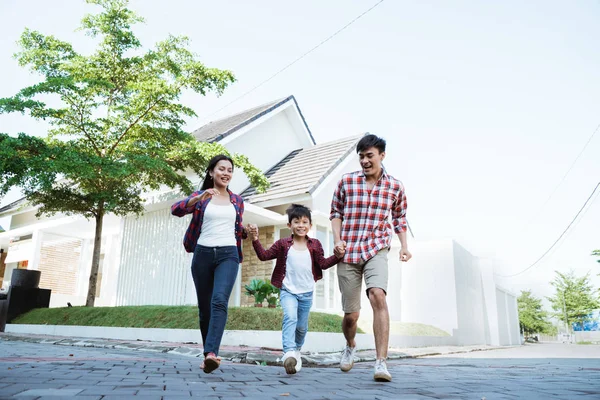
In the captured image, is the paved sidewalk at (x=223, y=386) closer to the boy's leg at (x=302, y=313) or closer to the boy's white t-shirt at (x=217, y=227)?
the boy's leg at (x=302, y=313)

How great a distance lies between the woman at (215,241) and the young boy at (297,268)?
0.19m

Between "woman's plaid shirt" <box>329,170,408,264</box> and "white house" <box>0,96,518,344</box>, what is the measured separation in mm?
6566

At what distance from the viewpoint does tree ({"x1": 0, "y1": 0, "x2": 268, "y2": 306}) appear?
9.04 m

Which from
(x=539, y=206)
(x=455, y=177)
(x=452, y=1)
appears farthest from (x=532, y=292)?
(x=452, y=1)

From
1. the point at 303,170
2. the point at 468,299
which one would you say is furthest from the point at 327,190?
the point at 468,299

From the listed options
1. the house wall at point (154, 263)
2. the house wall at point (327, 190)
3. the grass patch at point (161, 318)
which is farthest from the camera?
the house wall at point (327, 190)

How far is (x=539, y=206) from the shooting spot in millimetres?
19141

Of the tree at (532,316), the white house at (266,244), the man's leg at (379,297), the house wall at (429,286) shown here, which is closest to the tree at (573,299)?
the tree at (532,316)

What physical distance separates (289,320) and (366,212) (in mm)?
1050

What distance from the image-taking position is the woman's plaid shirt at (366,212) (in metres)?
3.58

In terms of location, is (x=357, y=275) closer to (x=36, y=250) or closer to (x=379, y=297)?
(x=379, y=297)

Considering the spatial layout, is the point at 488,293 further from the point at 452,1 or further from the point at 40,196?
the point at 40,196

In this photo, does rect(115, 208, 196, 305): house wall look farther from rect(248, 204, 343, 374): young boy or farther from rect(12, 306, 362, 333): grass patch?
rect(248, 204, 343, 374): young boy

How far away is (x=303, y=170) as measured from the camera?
12523 millimetres
